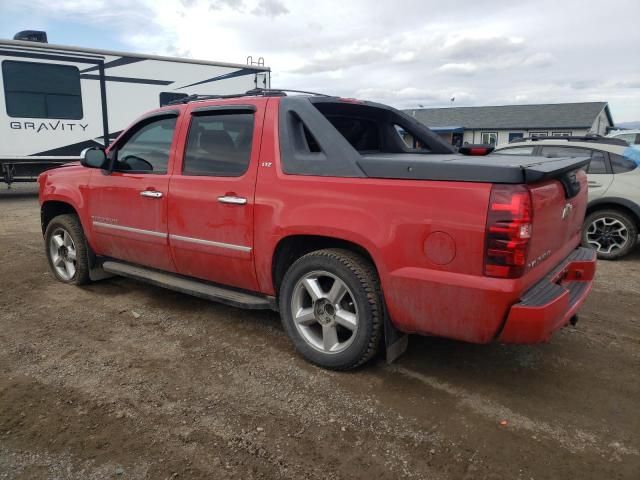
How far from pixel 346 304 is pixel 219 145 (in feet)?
5.10

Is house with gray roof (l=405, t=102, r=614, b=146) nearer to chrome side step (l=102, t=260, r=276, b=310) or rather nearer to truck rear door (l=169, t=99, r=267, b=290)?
chrome side step (l=102, t=260, r=276, b=310)

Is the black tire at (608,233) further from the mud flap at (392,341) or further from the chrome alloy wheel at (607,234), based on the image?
the mud flap at (392,341)

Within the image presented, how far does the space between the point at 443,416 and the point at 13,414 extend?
238cm

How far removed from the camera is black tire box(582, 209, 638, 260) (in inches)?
249

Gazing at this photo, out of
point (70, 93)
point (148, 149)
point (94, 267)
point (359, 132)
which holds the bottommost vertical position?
point (94, 267)

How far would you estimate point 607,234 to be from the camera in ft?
21.2

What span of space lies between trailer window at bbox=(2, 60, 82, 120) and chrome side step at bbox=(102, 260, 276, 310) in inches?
313

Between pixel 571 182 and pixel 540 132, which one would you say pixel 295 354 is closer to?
pixel 571 182

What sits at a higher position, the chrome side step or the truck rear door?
the truck rear door

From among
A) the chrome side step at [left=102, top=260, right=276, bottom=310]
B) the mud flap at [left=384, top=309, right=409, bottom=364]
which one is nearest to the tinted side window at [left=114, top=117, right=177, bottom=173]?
the chrome side step at [left=102, top=260, right=276, bottom=310]

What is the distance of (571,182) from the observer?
3.04 m

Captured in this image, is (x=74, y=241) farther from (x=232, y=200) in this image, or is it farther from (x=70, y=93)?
(x=70, y=93)

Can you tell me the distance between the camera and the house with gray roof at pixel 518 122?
38906 millimetres

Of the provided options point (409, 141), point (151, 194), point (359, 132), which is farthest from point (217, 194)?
point (409, 141)
